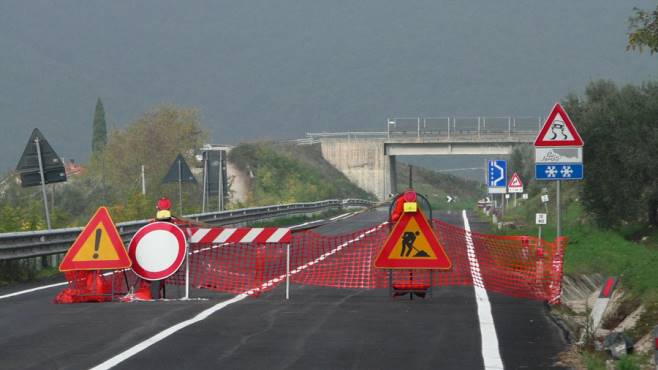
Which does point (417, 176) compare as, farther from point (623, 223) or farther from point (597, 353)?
point (597, 353)

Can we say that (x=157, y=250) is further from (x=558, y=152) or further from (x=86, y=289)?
(x=558, y=152)

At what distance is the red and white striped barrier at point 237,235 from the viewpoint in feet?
58.1

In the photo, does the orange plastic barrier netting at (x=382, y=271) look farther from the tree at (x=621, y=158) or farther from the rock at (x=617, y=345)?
the tree at (x=621, y=158)

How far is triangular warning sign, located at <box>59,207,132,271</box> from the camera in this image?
16859 millimetres

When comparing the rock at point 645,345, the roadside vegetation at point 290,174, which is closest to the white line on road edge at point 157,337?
the rock at point 645,345

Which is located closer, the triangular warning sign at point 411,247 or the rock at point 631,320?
the rock at point 631,320

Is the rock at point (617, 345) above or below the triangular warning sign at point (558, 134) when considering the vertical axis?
below

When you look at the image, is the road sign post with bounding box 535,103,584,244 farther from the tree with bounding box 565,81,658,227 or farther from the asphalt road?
the tree with bounding box 565,81,658,227

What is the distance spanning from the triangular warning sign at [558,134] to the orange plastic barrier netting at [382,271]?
1493 mm

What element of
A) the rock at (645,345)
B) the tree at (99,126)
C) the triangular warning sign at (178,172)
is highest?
the tree at (99,126)

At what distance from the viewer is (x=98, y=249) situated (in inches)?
668

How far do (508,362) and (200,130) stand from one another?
6599 cm

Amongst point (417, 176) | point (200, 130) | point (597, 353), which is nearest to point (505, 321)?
point (597, 353)

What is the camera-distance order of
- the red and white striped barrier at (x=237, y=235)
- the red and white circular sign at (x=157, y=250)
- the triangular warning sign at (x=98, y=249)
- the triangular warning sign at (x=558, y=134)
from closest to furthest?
the triangular warning sign at (x=98, y=249)
the red and white circular sign at (x=157, y=250)
the red and white striped barrier at (x=237, y=235)
the triangular warning sign at (x=558, y=134)
